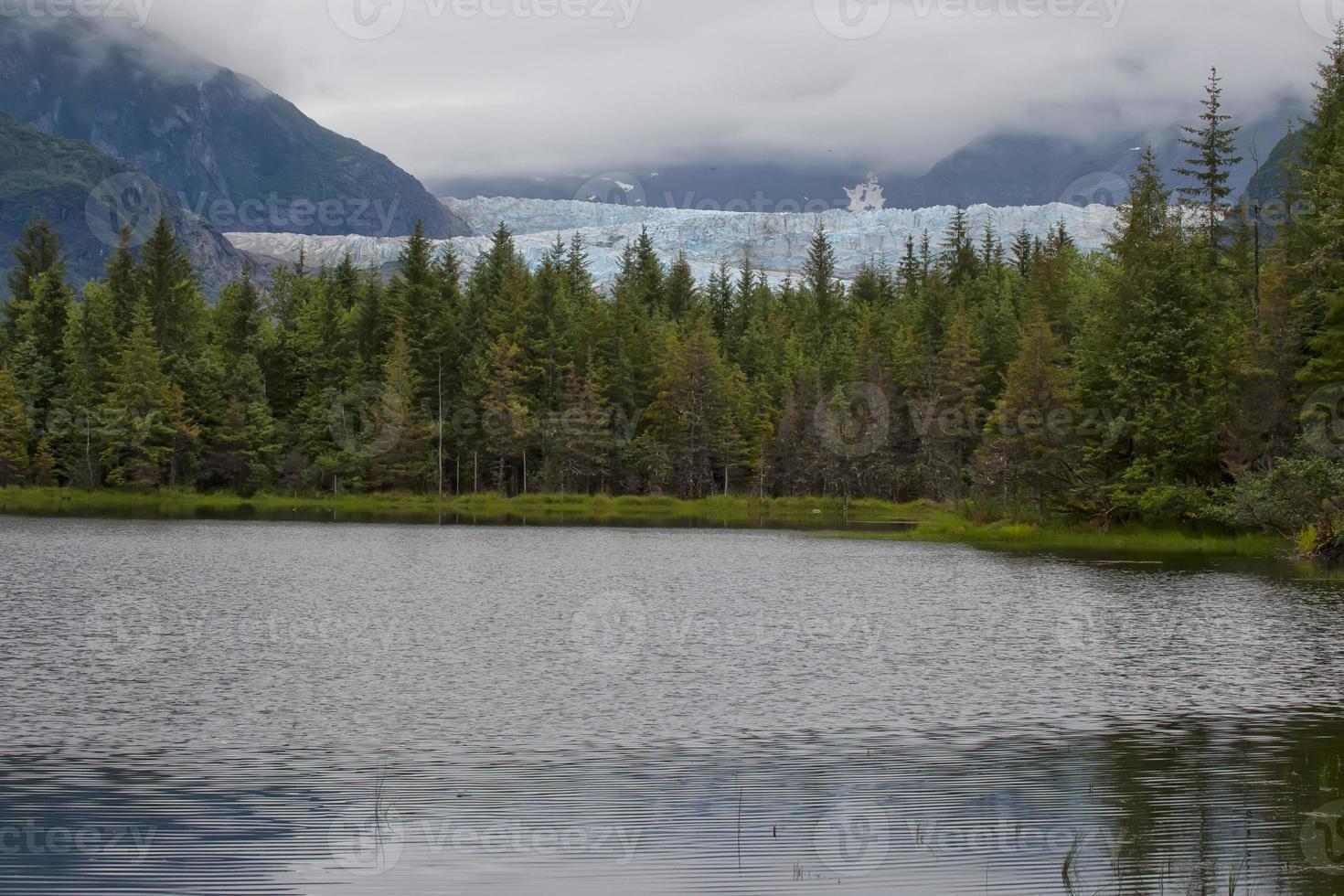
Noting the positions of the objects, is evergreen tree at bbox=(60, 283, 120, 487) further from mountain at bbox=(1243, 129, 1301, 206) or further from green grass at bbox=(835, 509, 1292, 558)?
mountain at bbox=(1243, 129, 1301, 206)

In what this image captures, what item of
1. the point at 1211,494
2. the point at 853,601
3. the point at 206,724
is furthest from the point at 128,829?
the point at 1211,494

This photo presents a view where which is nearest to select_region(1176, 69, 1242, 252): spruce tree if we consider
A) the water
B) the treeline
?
the treeline

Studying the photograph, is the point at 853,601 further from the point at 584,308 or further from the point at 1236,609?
the point at 584,308

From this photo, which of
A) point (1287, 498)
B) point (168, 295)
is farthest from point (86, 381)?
point (1287, 498)

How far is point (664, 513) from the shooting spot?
106 metres

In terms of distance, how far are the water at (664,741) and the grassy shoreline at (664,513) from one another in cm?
2364

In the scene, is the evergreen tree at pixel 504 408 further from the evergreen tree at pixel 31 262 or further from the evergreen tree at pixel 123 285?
the evergreen tree at pixel 31 262

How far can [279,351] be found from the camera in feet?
386

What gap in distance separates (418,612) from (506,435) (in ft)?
258

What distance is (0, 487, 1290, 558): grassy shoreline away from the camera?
6194cm

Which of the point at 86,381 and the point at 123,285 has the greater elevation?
the point at 123,285

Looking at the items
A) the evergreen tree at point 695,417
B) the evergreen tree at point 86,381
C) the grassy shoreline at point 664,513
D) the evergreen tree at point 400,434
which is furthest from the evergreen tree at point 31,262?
the evergreen tree at point 695,417

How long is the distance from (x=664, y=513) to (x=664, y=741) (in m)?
88.3

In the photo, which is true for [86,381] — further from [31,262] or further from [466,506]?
[466,506]
